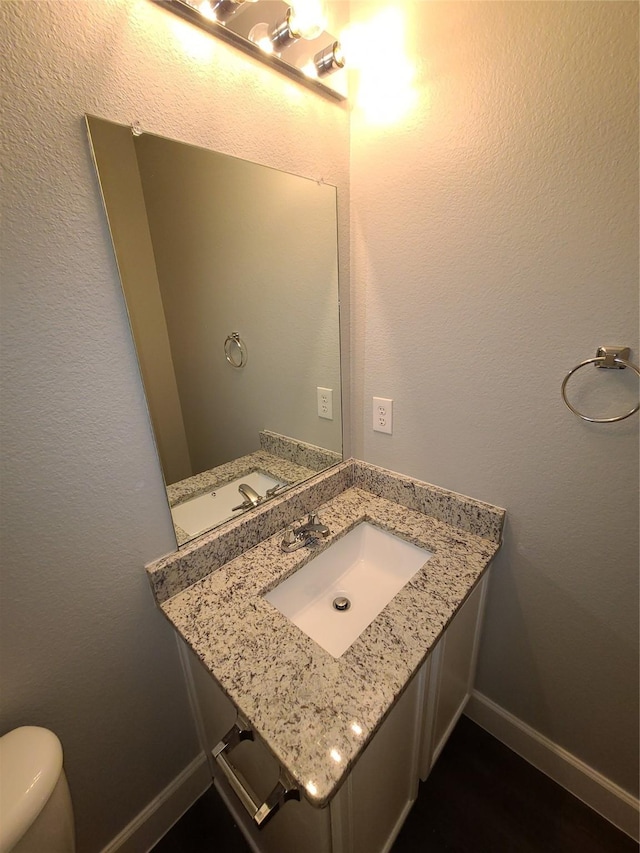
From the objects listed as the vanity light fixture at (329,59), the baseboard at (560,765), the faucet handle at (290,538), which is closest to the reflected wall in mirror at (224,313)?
the faucet handle at (290,538)

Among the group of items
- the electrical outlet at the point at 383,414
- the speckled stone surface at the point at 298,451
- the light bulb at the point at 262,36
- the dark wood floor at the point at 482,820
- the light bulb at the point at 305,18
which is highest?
the light bulb at the point at 305,18

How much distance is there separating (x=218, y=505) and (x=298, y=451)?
1.20 feet

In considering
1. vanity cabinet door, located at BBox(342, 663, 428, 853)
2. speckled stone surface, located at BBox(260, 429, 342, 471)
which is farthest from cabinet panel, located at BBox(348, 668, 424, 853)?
speckled stone surface, located at BBox(260, 429, 342, 471)

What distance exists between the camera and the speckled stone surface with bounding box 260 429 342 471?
4.05 ft

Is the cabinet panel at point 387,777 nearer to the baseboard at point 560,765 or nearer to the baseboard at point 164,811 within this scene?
the baseboard at point 560,765

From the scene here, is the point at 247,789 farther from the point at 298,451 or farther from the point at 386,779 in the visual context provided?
the point at 298,451

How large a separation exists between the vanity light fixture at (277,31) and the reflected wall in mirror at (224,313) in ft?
0.71

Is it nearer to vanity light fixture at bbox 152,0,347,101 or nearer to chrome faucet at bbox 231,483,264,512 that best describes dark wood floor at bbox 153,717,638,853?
chrome faucet at bbox 231,483,264,512

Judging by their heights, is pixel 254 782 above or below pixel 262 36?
below

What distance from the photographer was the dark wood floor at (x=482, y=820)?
1030 mm

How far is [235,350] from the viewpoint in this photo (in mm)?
1119

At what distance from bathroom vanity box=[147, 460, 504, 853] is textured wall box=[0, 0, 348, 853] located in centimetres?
15

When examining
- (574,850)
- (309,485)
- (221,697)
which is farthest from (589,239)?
(574,850)

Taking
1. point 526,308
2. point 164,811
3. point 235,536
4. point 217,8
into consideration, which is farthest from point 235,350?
point 164,811
